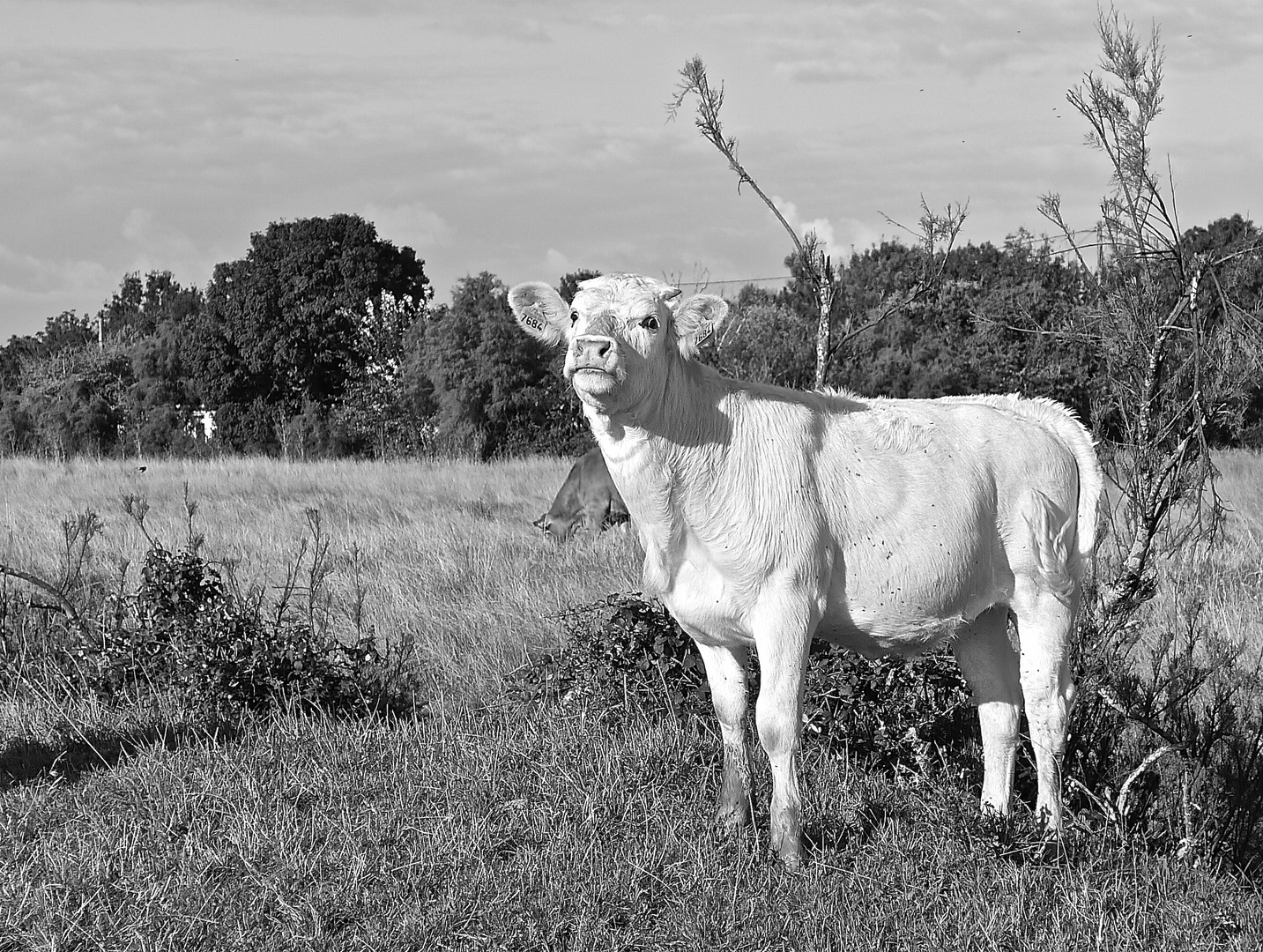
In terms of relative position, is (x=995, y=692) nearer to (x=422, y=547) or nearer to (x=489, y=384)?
(x=422, y=547)

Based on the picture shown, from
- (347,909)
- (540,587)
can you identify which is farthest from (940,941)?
(540,587)

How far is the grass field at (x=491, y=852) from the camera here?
434 cm

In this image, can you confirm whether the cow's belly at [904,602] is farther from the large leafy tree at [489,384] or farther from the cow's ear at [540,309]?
the large leafy tree at [489,384]

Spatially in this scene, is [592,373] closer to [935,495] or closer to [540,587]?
[935,495]

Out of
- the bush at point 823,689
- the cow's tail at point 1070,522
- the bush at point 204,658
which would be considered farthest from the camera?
the bush at point 204,658

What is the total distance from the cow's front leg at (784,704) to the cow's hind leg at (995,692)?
112 centimetres

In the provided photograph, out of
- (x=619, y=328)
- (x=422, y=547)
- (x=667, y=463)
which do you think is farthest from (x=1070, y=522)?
(x=422, y=547)

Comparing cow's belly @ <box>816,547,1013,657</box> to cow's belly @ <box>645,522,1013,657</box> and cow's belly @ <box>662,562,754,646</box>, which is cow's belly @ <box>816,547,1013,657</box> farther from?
cow's belly @ <box>662,562,754,646</box>

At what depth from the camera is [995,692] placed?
559 centimetres

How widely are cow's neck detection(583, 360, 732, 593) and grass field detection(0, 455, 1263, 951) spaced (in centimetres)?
112

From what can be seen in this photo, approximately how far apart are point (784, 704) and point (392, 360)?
32048 mm

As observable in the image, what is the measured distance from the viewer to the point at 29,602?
8.43 metres

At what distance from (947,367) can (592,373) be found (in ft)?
86.8

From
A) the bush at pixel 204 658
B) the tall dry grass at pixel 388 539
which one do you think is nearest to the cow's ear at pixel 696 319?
the bush at pixel 204 658
